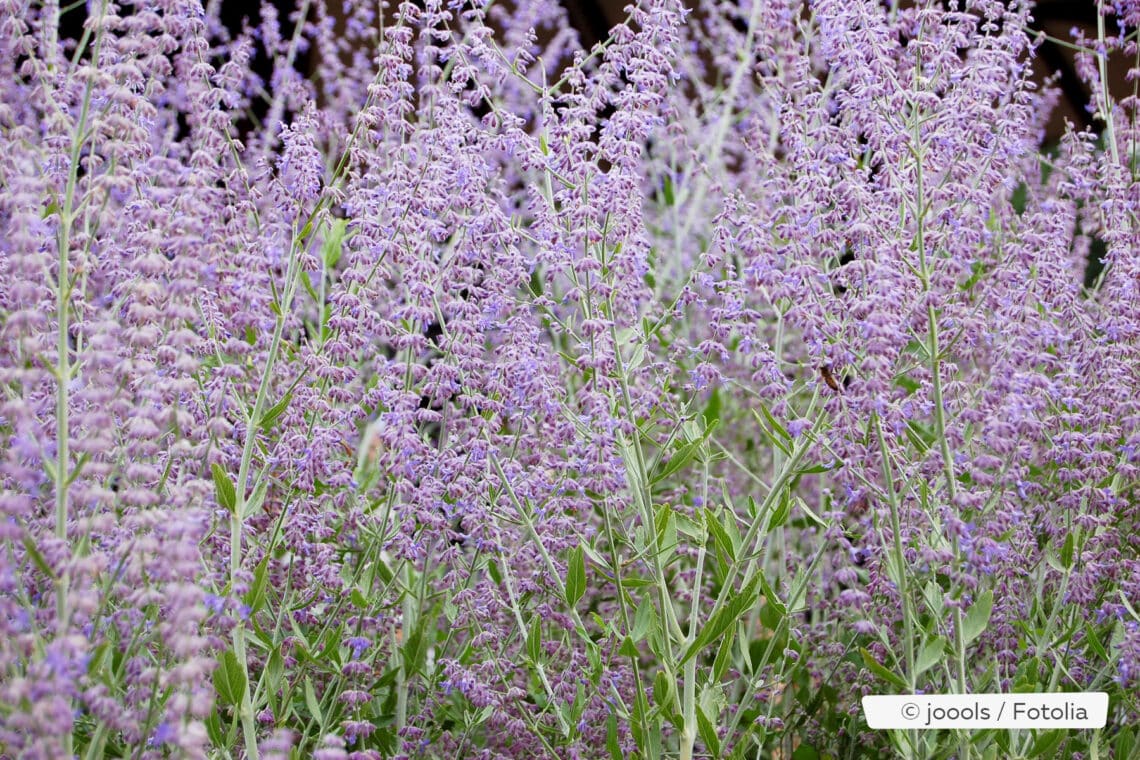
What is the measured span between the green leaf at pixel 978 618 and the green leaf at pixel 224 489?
4.68ft

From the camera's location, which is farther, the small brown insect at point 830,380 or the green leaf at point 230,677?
the small brown insect at point 830,380

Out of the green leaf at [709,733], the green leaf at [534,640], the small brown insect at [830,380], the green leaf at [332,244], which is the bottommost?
the green leaf at [709,733]

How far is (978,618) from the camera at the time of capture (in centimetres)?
231

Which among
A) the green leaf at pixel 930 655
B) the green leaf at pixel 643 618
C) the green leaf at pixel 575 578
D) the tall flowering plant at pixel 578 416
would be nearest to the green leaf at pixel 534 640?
the tall flowering plant at pixel 578 416

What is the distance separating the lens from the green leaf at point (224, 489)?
2221mm

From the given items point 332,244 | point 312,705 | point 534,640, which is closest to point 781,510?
point 534,640

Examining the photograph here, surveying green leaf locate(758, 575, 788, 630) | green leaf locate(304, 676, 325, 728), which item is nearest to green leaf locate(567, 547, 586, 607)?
green leaf locate(758, 575, 788, 630)

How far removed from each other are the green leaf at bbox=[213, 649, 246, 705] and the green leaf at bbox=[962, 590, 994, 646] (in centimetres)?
136

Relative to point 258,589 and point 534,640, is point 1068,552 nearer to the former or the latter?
point 534,640

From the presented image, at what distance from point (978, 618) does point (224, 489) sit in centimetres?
148

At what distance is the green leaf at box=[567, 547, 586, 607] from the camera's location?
2375mm

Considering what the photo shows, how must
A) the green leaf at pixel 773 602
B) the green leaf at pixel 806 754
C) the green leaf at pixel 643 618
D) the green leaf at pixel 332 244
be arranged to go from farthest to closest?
1. the green leaf at pixel 332 244
2. the green leaf at pixel 806 754
3. the green leaf at pixel 773 602
4. the green leaf at pixel 643 618

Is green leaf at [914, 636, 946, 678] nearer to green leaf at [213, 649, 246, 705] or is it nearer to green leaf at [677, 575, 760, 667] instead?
green leaf at [677, 575, 760, 667]

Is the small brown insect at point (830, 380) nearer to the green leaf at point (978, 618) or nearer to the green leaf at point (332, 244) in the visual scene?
the green leaf at point (978, 618)
